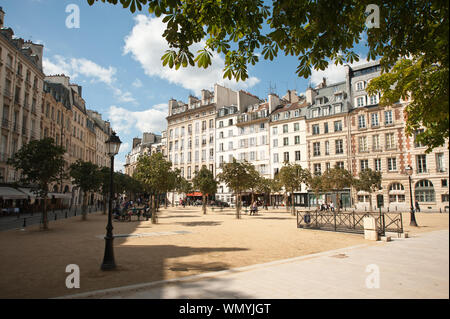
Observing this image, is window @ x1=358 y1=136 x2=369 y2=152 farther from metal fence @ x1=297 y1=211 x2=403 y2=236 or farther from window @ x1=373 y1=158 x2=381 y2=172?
metal fence @ x1=297 y1=211 x2=403 y2=236

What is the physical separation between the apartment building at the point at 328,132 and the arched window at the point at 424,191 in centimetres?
853

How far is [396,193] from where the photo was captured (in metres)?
37.7

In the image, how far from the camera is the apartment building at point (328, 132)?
43156 millimetres

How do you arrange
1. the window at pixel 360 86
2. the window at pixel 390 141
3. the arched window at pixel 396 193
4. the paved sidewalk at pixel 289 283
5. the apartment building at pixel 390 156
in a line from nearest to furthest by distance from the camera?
the paved sidewalk at pixel 289 283, the apartment building at pixel 390 156, the arched window at pixel 396 193, the window at pixel 390 141, the window at pixel 360 86

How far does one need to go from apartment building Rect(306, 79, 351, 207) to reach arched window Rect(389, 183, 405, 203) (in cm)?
547

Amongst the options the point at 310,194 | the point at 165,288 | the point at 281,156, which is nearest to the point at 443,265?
the point at 165,288

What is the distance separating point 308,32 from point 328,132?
141 ft

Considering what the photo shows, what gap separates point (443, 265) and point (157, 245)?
10459 mm

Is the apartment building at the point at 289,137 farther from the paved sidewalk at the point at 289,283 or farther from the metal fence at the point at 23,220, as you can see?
the paved sidewalk at the point at 289,283

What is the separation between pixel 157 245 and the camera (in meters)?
11.2

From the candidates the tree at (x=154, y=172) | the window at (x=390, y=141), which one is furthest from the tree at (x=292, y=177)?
the window at (x=390, y=141)

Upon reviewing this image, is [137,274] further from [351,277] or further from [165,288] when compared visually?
[351,277]

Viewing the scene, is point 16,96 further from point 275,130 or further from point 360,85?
point 360,85
